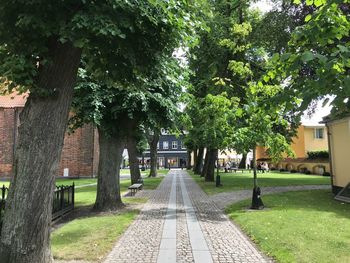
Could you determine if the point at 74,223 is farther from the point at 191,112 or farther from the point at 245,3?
the point at 245,3

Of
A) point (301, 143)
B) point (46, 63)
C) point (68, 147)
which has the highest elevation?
point (301, 143)

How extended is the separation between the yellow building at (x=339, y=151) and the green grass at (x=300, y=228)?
270cm

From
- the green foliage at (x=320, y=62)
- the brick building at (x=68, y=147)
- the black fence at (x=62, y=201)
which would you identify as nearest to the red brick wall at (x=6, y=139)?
the brick building at (x=68, y=147)

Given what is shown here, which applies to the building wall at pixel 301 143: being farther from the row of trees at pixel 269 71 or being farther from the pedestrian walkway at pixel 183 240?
the pedestrian walkway at pixel 183 240

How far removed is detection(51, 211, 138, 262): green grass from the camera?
8.01 metres

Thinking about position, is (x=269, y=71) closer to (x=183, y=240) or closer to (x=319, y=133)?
(x=183, y=240)

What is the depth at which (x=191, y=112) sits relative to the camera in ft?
90.9

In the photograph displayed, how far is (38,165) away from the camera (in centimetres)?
617

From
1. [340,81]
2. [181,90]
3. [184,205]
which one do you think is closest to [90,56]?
[340,81]

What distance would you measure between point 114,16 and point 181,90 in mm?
9570

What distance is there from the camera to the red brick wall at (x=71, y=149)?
4078 cm

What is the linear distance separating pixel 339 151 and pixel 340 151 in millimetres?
110

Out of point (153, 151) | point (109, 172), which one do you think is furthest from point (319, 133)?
point (109, 172)

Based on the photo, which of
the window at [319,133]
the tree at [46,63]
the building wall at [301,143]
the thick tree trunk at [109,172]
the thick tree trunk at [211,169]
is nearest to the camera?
the tree at [46,63]
